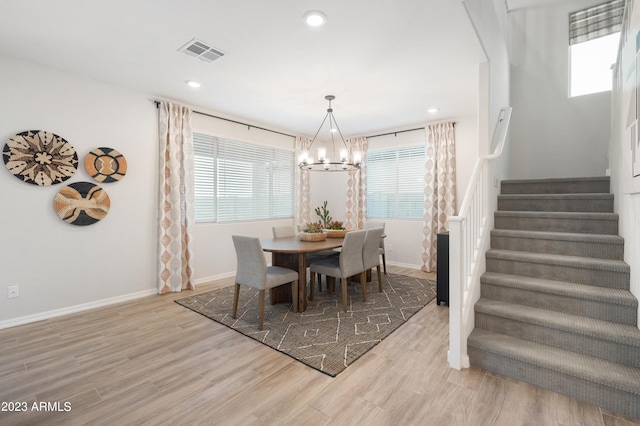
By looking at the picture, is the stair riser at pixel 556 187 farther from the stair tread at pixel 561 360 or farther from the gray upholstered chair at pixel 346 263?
the stair tread at pixel 561 360

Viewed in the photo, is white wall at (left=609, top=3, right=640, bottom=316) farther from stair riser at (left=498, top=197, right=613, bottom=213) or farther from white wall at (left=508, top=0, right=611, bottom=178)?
white wall at (left=508, top=0, right=611, bottom=178)

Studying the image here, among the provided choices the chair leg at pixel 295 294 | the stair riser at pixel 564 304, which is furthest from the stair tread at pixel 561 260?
the chair leg at pixel 295 294

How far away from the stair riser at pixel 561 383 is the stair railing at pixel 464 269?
0.14 m

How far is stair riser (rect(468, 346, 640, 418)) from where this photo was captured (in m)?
1.62

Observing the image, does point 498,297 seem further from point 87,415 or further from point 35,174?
point 35,174

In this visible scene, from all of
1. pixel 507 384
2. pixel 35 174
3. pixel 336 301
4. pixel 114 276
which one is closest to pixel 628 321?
pixel 507 384

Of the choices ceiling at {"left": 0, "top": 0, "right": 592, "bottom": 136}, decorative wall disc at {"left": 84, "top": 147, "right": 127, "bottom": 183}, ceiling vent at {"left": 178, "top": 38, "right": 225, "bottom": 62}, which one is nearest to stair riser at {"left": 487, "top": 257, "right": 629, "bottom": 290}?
ceiling at {"left": 0, "top": 0, "right": 592, "bottom": 136}

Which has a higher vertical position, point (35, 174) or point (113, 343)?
point (35, 174)

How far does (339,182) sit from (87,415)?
5272 mm

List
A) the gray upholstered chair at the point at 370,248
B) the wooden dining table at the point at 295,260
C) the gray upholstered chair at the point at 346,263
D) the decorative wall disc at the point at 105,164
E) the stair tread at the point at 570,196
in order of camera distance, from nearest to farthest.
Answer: the stair tread at the point at 570,196
the wooden dining table at the point at 295,260
the gray upholstered chair at the point at 346,263
the decorative wall disc at the point at 105,164
the gray upholstered chair at the point at 370,248

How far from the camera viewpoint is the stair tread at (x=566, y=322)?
5.88 feet

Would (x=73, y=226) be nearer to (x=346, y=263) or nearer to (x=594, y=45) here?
(x=346, y=263)

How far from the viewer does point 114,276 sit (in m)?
3.54

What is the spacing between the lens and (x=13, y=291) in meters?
2.88
